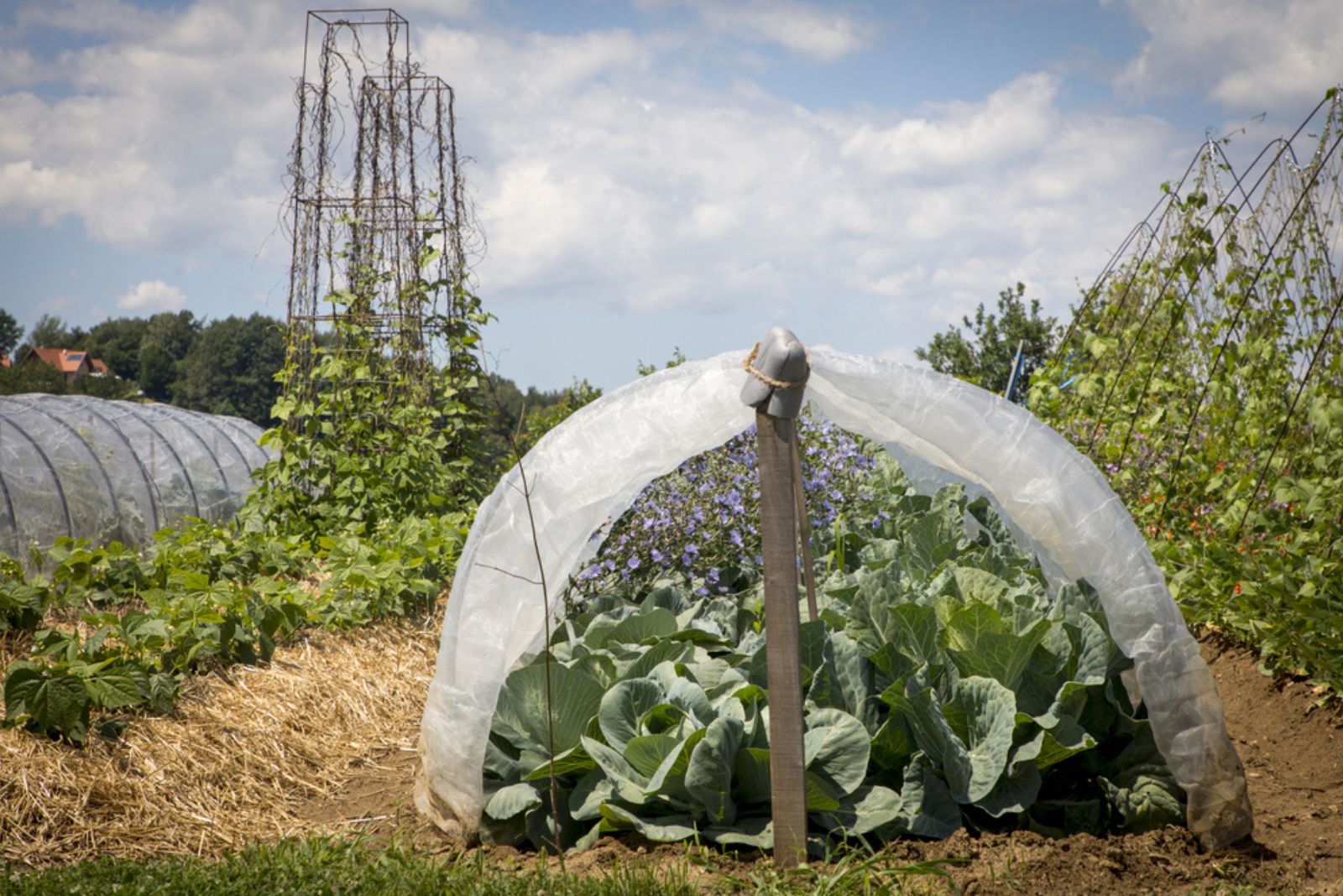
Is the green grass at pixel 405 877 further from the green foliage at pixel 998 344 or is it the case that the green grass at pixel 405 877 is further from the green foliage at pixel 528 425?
the green foliage at pixel 998 344

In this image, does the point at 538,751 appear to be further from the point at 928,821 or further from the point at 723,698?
the point at 928,821

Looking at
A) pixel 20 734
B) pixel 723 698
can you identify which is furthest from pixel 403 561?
pixel 723 698

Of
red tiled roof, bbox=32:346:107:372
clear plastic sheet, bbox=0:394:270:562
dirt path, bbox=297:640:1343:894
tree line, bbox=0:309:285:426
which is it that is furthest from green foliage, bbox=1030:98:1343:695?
red tiled roof, bbox=32:346:107:372

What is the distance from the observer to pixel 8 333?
2018 inches

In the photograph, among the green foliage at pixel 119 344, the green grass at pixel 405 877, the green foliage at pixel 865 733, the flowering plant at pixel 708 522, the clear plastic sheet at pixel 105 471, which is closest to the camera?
the green grass at pixel 405 877

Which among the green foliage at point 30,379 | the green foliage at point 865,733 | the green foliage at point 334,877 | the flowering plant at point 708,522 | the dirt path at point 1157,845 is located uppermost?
the green foliage at point 30,379

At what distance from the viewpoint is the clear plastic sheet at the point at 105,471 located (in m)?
8.04

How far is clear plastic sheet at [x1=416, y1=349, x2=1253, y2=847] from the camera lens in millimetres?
2811

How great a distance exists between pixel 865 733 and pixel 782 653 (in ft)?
1.32

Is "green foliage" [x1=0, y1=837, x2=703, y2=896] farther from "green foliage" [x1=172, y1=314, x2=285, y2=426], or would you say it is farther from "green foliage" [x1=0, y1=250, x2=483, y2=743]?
"green foliage" [x1=172, y1=314, x2=285, y2=426]

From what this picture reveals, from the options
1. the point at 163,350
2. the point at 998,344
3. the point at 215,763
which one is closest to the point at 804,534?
the point at 215,763

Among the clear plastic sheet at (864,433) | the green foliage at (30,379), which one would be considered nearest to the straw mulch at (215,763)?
the clear plastic sheet at (864,433)

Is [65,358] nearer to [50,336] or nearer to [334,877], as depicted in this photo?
[50,336]

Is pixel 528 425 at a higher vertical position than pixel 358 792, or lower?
higher
